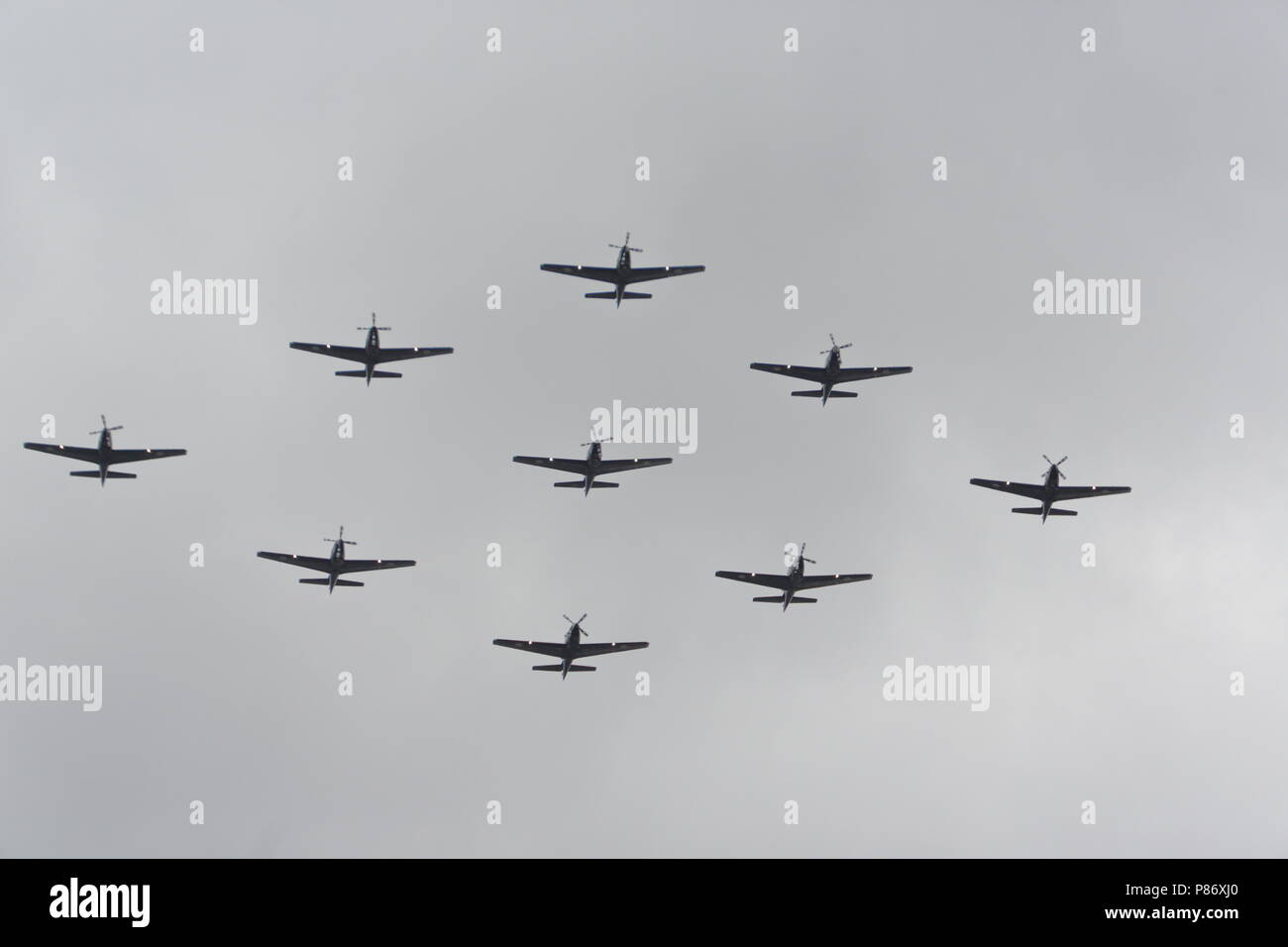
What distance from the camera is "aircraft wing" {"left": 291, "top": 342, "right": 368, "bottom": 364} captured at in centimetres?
11594

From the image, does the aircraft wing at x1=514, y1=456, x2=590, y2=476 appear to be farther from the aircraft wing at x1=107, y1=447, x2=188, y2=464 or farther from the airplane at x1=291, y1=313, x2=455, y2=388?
the aircraft wing at x1=107, y1=447, x2=188, y2=464

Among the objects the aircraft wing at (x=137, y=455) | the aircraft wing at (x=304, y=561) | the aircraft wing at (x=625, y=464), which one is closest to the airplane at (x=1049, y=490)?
the aircraft wing at (x=625, y=464)

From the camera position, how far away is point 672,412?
123938 mm

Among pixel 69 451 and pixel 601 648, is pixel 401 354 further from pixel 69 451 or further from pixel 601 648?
pixel 601 648

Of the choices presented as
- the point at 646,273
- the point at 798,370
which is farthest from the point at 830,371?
the point at 646,273

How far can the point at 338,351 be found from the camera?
117 m

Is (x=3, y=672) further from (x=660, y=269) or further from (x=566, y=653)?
(x=660, y=269)

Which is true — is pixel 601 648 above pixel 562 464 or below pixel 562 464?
below

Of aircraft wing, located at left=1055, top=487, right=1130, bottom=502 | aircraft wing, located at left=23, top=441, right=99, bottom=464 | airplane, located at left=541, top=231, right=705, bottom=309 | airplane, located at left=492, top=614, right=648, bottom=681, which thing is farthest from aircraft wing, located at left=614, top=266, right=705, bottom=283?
aircraft wing, located at left=23, top=441, right=99, bottom=464
